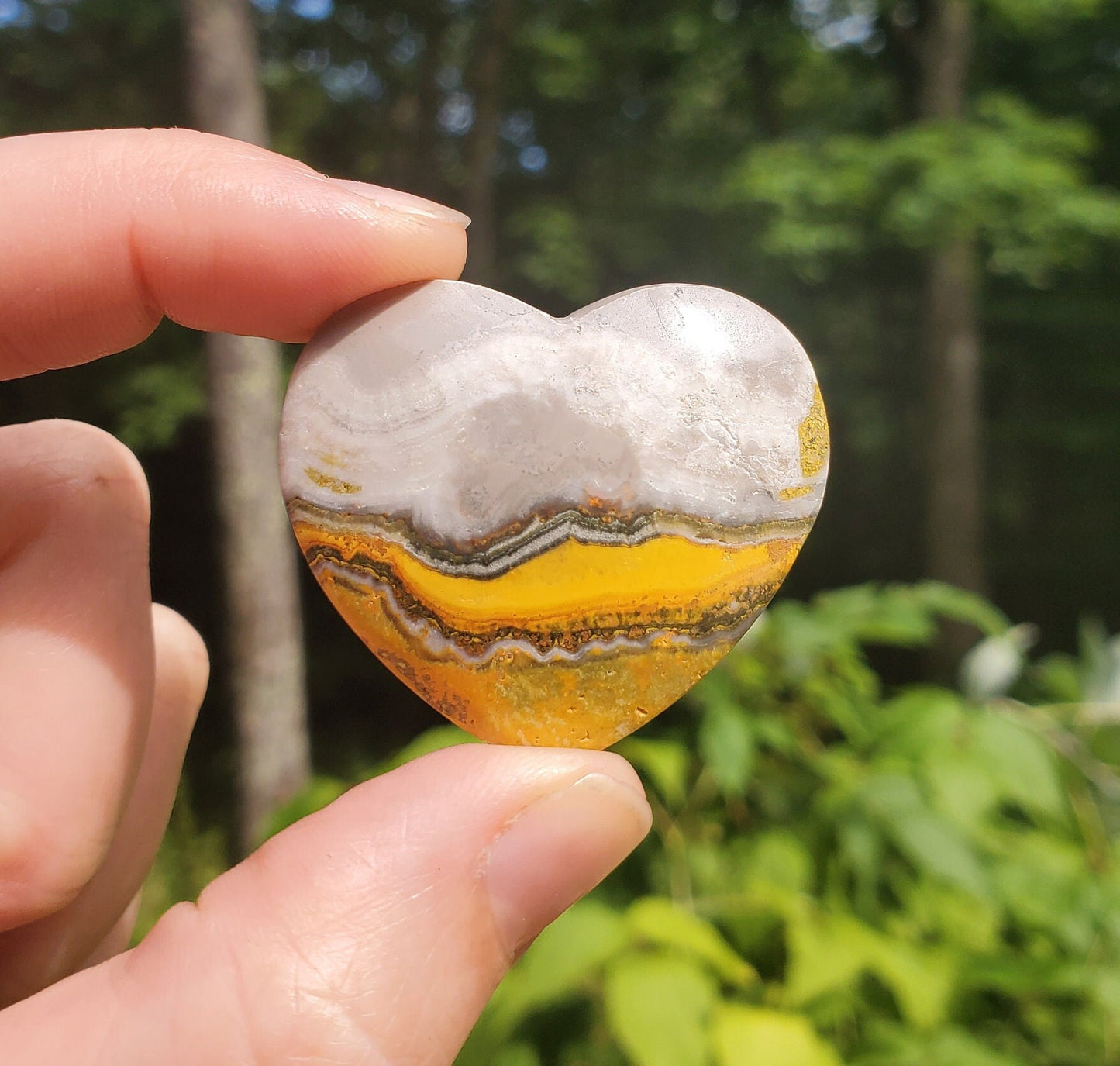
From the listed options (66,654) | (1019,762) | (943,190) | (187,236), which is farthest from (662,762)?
(943,190)

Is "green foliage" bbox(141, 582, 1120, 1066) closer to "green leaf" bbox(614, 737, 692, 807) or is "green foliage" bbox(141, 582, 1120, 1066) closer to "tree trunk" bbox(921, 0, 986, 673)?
"green leaf" bbox(614, 737, 692, 807)

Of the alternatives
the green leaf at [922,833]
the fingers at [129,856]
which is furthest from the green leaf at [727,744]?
the fingers at [129,856]

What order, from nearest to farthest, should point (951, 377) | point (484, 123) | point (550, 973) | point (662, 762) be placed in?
point (550, 973), point (662, 762), point (484, 123), point (951, 377)

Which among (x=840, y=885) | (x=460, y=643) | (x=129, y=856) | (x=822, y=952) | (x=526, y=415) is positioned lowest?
(x=840, y=885)

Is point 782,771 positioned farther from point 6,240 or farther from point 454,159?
point 454,159

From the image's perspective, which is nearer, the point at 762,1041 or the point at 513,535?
the point at 513,535

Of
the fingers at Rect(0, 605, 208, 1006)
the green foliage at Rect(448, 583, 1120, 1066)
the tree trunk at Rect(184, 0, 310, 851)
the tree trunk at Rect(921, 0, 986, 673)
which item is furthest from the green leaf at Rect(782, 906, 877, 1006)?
the tree trunk at Rect(921, 0, 986, 673)

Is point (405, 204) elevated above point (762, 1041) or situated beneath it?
elevated above

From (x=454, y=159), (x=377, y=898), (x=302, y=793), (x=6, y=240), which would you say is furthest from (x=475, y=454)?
(x=454, y=159)

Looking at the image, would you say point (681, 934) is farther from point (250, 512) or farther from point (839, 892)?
point (250, 512)

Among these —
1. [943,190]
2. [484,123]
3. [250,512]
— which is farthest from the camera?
[484,123]
